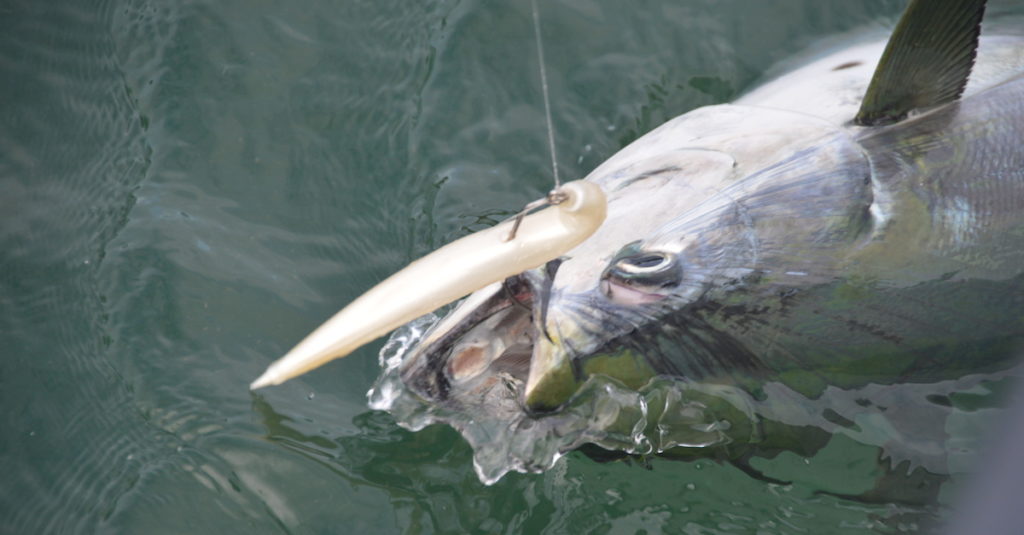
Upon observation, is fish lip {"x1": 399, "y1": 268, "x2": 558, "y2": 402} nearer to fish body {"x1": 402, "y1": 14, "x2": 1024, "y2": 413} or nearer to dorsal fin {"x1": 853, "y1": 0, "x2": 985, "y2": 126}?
fish body {"x1": 402, "y1": 14, "x2": 1024, "y2": 413}

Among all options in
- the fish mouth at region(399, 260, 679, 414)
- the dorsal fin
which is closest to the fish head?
the fish mouth at region(399, 260, 679, 414)

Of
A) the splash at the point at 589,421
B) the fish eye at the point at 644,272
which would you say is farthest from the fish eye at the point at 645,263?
the splash at the point at 589,421

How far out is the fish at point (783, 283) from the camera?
271 centimetres

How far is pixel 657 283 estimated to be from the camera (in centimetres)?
271

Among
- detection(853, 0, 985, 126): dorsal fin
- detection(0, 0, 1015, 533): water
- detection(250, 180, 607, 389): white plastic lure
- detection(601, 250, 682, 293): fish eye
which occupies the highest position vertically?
detection(853, 0, 985, 126): dorsal fin

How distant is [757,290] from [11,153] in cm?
292

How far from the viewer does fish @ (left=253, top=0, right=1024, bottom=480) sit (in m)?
2.71

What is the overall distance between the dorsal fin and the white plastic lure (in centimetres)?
118

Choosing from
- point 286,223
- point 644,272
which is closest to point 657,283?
Answer: point 644,272

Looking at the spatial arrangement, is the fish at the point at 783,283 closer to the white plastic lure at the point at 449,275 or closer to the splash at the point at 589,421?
the splash at the point at 589,421

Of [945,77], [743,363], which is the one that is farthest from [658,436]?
[945,77]

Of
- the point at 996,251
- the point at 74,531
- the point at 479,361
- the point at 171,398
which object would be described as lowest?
the point at 74,531

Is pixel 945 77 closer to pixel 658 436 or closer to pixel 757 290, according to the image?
pixel 757 290

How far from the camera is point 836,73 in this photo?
3.71 meters
